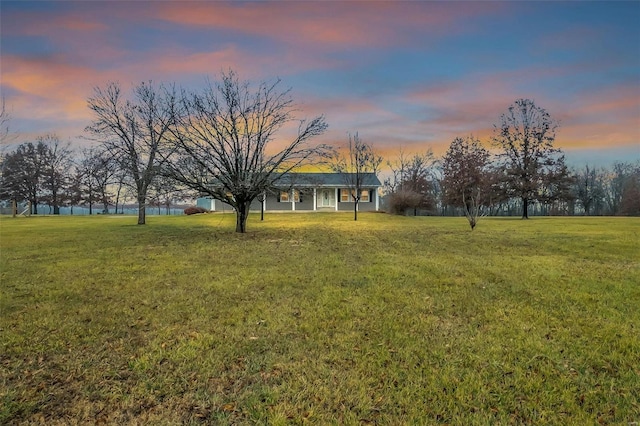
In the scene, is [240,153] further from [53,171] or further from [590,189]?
[590,189]

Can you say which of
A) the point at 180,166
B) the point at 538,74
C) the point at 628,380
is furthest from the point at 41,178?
the point at 628,380

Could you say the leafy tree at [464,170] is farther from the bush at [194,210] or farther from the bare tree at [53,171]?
the bare tree at [53,171]

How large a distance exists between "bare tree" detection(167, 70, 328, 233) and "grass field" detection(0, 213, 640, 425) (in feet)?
20.9

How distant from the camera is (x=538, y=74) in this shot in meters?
15.3

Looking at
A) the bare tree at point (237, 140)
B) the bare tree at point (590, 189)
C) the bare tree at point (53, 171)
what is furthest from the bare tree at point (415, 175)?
the bare tree at point (53, 171)

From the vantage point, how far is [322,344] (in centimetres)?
394

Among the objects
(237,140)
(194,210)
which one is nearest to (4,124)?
(237,140)

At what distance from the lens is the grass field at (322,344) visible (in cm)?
278

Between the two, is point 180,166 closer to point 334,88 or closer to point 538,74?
point 334,88

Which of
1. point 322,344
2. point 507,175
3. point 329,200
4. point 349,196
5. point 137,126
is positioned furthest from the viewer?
point 329,200

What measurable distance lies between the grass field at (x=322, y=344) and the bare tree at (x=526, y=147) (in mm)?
25246

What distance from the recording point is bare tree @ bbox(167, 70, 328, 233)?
1385 centimetres

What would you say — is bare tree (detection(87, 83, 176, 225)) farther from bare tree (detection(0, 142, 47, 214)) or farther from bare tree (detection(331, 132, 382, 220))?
bare tree (detection(0, 142, 47, 214))

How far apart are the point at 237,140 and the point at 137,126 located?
662 cm
